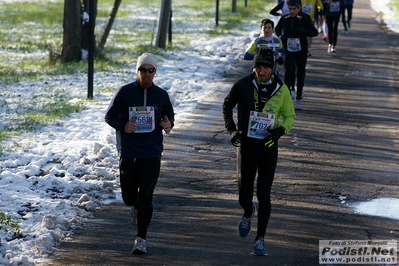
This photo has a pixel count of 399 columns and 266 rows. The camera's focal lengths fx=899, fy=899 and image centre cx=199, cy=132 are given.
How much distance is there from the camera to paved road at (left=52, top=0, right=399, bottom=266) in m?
8.30

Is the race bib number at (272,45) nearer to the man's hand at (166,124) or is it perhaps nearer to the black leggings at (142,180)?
the man's hand at (166,124)

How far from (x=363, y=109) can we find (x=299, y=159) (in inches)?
179

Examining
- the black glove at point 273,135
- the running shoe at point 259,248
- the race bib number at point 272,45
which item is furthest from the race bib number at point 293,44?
the running shoe at point 259,248

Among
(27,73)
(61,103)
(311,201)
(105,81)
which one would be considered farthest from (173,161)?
(27,73)

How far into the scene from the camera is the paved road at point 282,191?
27.2 feet

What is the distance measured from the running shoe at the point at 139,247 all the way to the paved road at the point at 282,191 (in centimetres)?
7

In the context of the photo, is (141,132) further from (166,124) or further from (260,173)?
(260,173)

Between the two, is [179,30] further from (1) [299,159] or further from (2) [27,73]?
(1) [299,159]

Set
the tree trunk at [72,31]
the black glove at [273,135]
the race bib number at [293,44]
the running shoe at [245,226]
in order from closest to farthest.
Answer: the black glove at [273,135]
the running shoe at [245,226]
the race bib number at [293,44]
the tree trunk at [72,31]

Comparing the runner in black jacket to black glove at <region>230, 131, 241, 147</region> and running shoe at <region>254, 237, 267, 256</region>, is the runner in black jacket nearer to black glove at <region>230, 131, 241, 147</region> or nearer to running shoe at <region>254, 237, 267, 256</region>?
black glove at <region>230, 131, 241, 147</region>

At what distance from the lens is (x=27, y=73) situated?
2119cm

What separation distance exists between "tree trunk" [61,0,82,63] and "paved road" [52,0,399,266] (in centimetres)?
497

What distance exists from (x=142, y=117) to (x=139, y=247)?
1177 millimetres

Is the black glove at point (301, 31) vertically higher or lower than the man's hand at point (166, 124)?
lower
